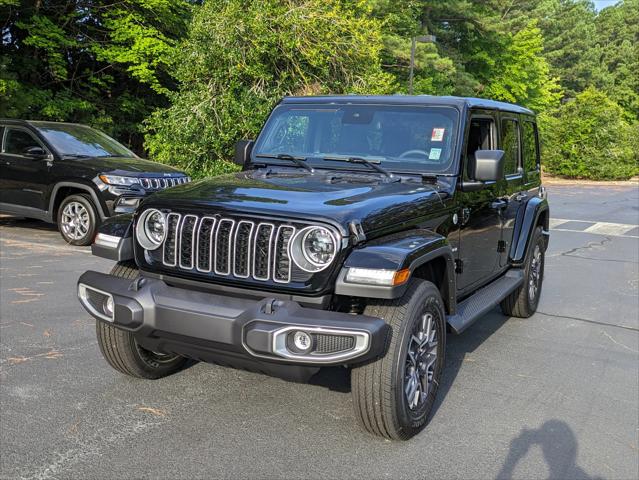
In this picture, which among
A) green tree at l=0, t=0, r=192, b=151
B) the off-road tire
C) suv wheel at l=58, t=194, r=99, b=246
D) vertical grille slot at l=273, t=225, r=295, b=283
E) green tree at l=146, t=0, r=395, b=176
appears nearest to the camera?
vertical grille slot at l=273, t=225, r=295, b=283

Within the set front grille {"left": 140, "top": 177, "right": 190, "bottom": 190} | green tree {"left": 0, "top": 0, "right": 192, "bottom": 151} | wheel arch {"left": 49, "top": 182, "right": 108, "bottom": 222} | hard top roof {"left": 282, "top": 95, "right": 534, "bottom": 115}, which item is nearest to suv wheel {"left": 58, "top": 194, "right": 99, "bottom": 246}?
wheel arch {"left": 49, "top": 182, "right": 108, "bottom": 222}

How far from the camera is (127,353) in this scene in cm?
404

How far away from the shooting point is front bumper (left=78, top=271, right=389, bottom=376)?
10.0 feet

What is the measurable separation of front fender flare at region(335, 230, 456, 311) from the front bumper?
136 mm

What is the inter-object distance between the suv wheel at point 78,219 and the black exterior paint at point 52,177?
15 centimetres

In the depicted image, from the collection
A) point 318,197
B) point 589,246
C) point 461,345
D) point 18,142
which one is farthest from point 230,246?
point 589,246

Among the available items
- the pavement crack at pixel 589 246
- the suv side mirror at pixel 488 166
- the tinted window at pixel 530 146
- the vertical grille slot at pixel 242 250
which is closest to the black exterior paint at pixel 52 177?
the tinted window at pixel 530 146

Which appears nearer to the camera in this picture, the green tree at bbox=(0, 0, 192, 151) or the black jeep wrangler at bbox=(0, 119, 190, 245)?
the black jeep wrangler at bbox=(0, 119, 190, 245)

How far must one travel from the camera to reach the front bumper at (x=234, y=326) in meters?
3.06

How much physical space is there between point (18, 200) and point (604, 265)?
890cm

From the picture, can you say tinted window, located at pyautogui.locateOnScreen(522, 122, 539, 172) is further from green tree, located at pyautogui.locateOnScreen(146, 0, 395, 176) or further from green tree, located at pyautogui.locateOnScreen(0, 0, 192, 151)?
green tree, located at pyautogui.locateOnScreen(0, 0, 192, 151)

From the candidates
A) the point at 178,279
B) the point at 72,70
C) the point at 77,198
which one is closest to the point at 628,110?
the point at 72,70

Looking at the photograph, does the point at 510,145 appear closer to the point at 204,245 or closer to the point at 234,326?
the point at 204,245

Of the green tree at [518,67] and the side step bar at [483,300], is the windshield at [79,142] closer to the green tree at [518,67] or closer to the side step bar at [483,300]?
the side step bar at [483,300]
